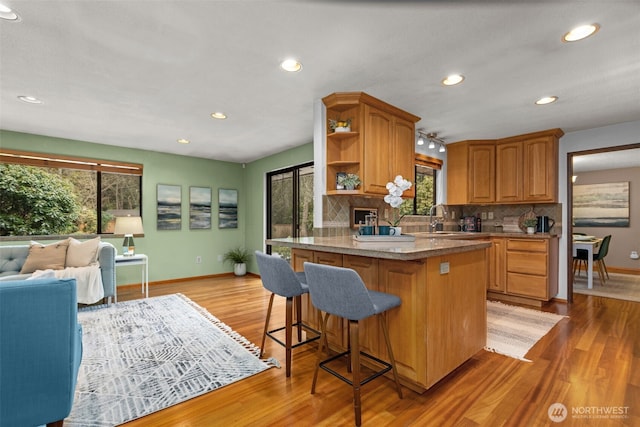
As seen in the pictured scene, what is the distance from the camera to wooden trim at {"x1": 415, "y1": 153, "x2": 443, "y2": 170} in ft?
14.7

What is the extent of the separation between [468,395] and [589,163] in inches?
255

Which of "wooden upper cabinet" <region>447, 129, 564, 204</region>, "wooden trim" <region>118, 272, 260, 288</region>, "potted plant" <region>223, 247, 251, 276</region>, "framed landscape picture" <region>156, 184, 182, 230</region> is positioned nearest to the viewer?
"wooden upper cabinet" <region>447, 129, 564, 204</region>

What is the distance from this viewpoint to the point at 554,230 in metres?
4.23

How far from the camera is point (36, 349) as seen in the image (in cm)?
122

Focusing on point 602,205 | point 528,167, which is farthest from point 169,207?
point 602,205

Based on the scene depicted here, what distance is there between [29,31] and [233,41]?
50.0 inches

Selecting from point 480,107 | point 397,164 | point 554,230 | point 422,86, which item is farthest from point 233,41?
point 554,230

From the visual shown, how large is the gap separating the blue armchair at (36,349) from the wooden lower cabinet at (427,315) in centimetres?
167

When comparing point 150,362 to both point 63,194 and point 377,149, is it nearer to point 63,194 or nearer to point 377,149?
point 377,149

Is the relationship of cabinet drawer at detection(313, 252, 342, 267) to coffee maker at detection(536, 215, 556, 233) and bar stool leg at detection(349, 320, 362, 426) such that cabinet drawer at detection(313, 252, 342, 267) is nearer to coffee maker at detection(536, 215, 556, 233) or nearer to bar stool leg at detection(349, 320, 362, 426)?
bar stool leg at detection(349, 320, 362, 426)

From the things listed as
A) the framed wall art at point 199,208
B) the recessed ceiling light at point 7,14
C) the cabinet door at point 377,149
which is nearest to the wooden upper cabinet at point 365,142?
the cabinet door at point 377,149

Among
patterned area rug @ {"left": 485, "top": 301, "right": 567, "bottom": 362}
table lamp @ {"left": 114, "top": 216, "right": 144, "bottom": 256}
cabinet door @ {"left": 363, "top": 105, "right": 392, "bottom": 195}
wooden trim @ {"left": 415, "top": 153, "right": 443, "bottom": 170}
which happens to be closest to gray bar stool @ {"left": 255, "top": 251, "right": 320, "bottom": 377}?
cabinet door @ {"left": 363, "top": 105, "right": 392, "bottom": 195}

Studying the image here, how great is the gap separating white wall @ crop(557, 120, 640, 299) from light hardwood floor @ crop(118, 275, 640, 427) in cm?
149

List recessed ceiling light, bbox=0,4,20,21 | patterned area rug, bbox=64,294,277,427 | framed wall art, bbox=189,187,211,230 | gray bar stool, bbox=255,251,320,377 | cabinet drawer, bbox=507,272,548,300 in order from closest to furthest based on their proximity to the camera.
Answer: recessed ceiling light, bbox=0,4,20,21, patterned area rug, bbox=64,294,277,427, gray bar stool, bbox=255,251,320,377, cabinet drawer, bbox=507,272,548,300, framed wall art, bbox=189,187,211,230
